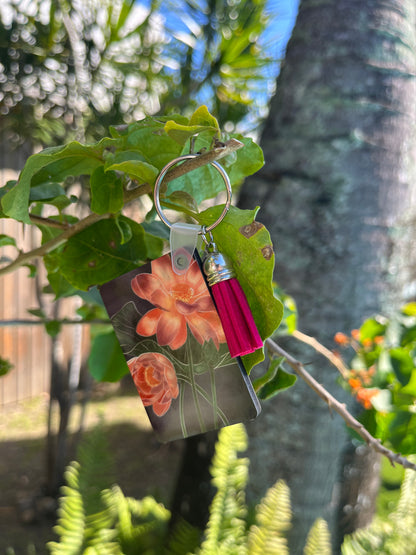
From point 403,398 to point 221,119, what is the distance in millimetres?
2395

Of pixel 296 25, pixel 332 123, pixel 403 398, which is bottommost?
pixel 403 398

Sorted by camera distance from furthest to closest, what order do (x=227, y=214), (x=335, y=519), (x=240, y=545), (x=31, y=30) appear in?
(x=31, y=30), (x=335, y=519), (x=240, y=545), (x=227, y=214)

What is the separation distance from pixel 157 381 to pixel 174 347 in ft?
0.08

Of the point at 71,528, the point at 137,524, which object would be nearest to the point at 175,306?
the point at 71,528

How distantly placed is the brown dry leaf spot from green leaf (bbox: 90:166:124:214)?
86 millimetres

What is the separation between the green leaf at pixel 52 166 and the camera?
0.78 feet

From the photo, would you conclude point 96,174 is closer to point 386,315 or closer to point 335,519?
point 386,315

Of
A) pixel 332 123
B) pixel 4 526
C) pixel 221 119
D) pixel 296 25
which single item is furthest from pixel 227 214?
pixel 221 119

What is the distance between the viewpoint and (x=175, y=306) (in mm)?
272

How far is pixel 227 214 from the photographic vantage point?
25 cm

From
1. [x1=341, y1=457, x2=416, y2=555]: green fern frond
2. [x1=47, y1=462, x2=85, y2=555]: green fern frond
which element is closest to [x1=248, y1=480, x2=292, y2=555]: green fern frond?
[x1=341, y1=457, x2=416, y2=555]: green fern frond

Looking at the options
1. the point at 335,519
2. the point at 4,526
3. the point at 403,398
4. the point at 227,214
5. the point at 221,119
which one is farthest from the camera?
the point at 221,119

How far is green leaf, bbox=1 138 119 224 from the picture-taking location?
239 mm

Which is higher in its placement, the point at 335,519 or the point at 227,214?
the point at 227,214
